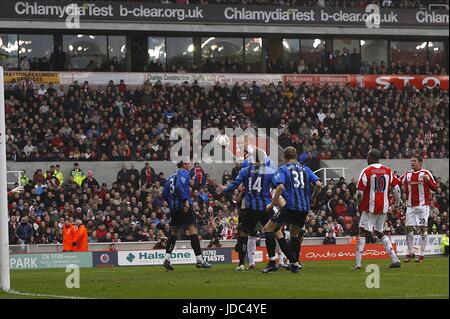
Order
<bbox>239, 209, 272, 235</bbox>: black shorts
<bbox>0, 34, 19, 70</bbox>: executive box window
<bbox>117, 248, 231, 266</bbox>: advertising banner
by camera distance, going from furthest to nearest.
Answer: <bbox>0, 34, 19, 70</bbox>: executive box window < <bbox>117, 248, 231, 266</bbox>: advertising banner < <bbox>239, 209, 272, 235</bbox>: black shorts

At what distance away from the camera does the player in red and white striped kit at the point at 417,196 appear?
73.1 ft

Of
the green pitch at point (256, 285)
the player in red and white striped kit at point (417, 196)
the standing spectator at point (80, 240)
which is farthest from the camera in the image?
the standing spectator at point (80, 240)

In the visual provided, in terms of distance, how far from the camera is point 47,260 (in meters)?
26.9

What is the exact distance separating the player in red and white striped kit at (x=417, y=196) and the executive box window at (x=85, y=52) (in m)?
24.5

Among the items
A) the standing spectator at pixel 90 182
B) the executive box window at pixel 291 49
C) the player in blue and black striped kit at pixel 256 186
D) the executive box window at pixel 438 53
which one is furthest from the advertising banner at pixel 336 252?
the executive box window at pixel 438 53

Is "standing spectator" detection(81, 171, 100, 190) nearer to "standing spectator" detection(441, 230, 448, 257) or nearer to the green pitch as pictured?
"standing spectator" detection(441, 230, 448, 257)

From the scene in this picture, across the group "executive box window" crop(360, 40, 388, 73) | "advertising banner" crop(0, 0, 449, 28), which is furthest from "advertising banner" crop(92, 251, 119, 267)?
"executive box window" crop(360, 40, 388, 73)

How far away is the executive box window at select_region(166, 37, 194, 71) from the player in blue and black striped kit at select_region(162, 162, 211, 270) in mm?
27388

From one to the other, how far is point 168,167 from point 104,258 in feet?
39.4

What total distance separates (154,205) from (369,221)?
16.0m

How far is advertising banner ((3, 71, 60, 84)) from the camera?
41844 millimetres

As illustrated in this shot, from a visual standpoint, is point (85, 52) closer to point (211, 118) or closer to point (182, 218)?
point (211, 118)

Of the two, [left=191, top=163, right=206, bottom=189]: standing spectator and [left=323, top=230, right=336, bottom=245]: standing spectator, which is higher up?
[left=191, top=163, right=206, bottom=189]: standing spectator

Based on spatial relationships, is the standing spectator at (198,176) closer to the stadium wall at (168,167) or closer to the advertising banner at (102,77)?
the stadium wall at (168,167)
